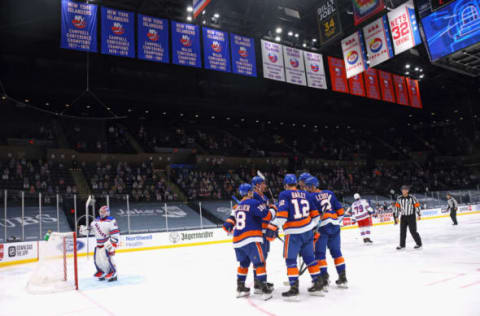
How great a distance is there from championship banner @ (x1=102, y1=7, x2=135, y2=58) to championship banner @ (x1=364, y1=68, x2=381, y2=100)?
38.9 feet

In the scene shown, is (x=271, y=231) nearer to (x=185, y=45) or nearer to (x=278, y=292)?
(x=278, y=292)

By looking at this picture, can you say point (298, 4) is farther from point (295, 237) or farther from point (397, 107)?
point (397, 107)

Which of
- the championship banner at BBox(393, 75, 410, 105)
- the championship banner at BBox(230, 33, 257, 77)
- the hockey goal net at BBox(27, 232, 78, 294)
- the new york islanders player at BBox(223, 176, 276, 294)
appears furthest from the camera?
the championship banner at BBox(393, 75, 410, 105)

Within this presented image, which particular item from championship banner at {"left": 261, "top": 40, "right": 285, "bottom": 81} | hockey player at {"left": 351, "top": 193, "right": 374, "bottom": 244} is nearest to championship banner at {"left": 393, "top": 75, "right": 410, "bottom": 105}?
championship banner at {"left": 261, "top": 40, "right": 285, "bottom": 81}

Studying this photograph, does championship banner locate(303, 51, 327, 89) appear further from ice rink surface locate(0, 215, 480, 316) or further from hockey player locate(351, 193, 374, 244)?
ice rink surface locate(0, 215, 480, 316)

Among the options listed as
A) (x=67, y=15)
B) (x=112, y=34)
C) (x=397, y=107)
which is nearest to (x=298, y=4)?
(x=112, y=34)

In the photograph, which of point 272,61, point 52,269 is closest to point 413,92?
point 272,61

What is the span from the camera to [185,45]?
1434 cm

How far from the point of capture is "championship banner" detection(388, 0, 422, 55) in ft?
41.4

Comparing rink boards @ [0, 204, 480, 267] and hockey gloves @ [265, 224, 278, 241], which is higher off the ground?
hockey gloves @ [265, 224, 278, 241]

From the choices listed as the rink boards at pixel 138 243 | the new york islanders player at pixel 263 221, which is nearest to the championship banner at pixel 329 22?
the new york islanders player at pixel 263 221

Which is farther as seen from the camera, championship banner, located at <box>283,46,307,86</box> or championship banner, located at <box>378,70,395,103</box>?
championship banner, located at <box>378,70,395,103</box>

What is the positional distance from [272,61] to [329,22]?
10.3ft

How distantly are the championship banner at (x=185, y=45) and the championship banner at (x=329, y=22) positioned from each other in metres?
4.94
